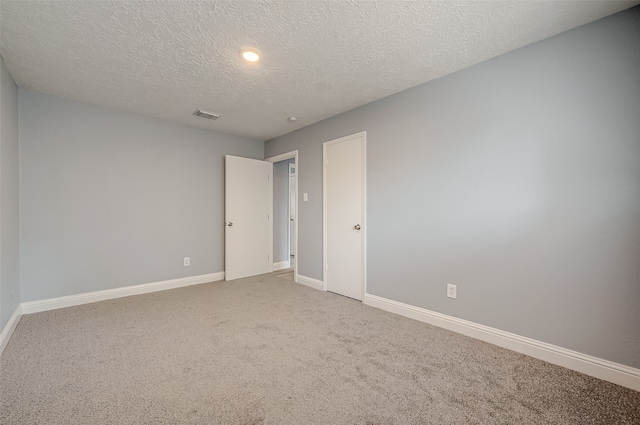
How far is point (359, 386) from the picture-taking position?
170 centimetres

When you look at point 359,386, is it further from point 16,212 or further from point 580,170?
point 16,212

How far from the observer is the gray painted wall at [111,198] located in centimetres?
296

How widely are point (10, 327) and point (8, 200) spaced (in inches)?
45.5

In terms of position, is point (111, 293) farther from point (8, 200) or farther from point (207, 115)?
point (207, 115)

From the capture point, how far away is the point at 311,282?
4016mm

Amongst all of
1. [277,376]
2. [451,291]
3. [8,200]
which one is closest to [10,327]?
[8,200]

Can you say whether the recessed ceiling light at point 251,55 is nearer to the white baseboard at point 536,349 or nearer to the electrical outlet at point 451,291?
the electrical outlet at point 451,291

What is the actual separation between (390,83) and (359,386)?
2.69 meters

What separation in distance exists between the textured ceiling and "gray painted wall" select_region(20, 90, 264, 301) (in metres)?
0.46

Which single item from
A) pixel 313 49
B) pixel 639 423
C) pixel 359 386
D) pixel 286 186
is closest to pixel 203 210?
pixel 286 186

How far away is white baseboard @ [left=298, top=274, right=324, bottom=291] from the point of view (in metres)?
3.87

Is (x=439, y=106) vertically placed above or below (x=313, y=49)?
below

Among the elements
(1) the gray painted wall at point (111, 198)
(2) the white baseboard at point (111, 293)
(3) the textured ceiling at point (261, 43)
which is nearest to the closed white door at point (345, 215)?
(3) the textured ceiling at point (261, 43)

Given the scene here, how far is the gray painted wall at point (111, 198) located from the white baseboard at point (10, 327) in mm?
228
